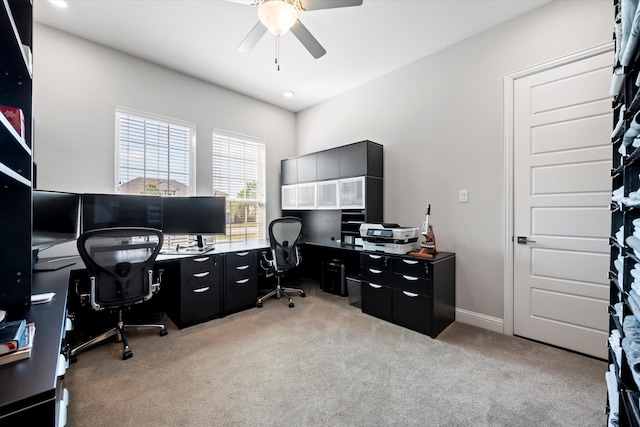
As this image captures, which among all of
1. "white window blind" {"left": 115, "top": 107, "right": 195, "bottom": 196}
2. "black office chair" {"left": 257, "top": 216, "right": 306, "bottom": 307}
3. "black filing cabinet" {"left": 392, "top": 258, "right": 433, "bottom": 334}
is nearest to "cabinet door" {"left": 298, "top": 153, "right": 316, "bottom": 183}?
"black office chair" {"left": 257, "top": 216, "right": 306, "bottom": 307}

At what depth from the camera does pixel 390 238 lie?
2846 millimetres

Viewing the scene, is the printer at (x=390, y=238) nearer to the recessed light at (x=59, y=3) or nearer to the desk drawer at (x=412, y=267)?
the desk drawer at (x=412, y=267)

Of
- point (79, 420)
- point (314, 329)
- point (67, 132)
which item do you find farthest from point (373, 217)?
point (67, 132)

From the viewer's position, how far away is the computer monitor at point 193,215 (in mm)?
3076

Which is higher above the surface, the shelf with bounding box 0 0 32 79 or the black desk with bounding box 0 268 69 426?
the shelf with bounding box 0 0 32 79

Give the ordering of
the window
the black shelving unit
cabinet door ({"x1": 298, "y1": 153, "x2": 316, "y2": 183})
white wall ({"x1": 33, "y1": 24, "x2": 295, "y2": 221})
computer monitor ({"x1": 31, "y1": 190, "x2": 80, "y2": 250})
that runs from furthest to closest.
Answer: cabinet door ({"x1": 298, "y1": 153, "x2": 316, "y2": 183})
the window
white wall ({"x1": 33, "y1": 24, "x2": 295, "y2": 221})
computer monitor ({"x1": 31, "y1": 190, "x2": 80, "y2": 250})
the black shelving unit

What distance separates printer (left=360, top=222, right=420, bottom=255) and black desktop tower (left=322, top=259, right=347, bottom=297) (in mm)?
775

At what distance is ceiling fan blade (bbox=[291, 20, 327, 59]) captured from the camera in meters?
2.10

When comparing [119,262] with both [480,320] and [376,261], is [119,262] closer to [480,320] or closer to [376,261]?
[376,261]

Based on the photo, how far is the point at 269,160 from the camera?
14.8ft

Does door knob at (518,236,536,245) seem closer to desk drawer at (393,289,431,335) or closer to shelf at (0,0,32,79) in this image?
desk drawer at (393,289,431,335)

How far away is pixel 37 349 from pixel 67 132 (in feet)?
9.10

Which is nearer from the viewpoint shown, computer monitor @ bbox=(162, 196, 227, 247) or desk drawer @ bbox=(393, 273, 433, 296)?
desk drawer @ bbox=(393, 273, 433, 296)

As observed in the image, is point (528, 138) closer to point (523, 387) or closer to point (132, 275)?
point (523, 387)
